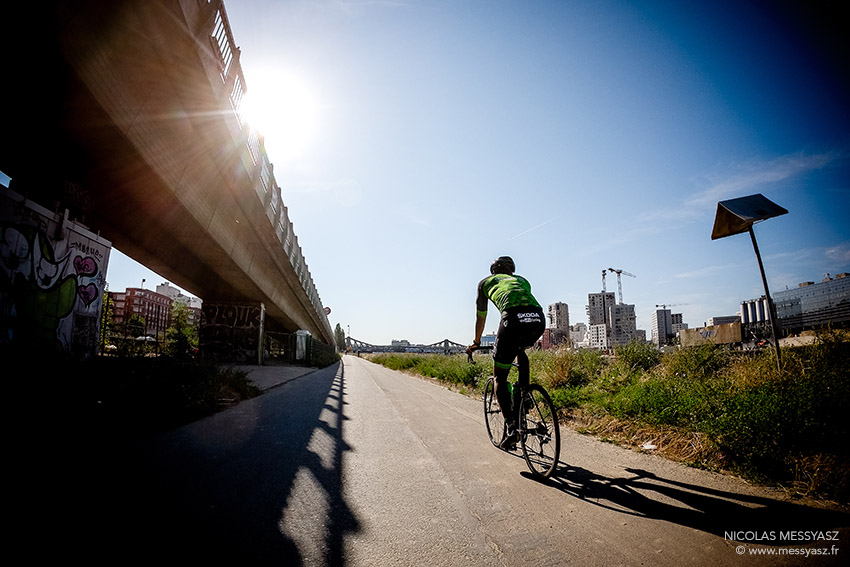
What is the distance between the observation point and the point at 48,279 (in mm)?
7453

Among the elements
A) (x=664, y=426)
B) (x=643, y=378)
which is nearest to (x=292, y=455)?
(x=664, y=426)

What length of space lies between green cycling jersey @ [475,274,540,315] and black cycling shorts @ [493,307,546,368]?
0.08 metres

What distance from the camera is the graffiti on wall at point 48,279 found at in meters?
6.53

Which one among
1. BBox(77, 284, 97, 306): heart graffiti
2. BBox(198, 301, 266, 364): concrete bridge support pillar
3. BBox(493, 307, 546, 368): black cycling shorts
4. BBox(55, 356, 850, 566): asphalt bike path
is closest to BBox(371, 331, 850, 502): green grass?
BBox(55, 356, 850, 566): asphalt bike path

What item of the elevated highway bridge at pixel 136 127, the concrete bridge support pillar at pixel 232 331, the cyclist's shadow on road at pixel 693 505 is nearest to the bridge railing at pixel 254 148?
the elevated highway bridge at pixel 136 127

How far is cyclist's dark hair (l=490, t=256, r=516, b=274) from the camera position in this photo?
4.32m

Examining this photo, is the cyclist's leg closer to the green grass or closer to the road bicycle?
the road bicycle

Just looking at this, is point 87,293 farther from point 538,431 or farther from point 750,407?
point 750,407

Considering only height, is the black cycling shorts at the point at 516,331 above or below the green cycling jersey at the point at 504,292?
below

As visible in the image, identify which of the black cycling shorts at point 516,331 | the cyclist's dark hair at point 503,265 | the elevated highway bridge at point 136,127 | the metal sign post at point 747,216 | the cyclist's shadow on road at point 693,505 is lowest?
the cyclist's shadow on road at point 693,505

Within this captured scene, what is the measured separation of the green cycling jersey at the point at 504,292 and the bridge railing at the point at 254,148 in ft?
21.8

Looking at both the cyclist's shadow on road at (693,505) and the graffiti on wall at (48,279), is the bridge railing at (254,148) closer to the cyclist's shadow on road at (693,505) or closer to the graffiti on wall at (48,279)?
the graffiti on wall at (48,279)

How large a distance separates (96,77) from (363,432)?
22.0ft

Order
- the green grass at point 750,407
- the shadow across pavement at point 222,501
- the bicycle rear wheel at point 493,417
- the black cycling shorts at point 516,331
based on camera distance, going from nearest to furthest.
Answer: the shadow across pavement at point 222,501 → the green grass at point 750,407 → the black cycling shorts at point 516,331 → the bicycle rear wheel at point 493,417
